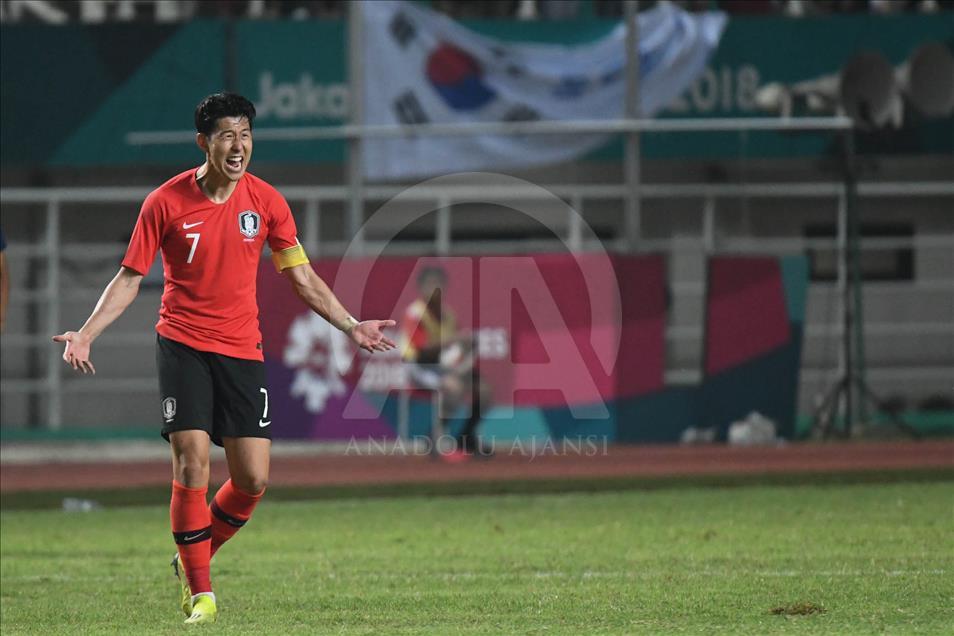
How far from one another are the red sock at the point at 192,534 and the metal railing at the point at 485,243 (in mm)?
13364

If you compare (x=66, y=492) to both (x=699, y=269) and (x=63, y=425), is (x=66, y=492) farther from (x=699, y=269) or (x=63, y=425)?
(x=699, y=269)

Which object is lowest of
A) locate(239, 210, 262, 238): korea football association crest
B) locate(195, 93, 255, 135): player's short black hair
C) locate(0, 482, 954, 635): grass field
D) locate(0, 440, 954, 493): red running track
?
locate(0, 440, 954, 493): red running track

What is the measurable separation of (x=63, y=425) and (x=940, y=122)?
11911 mm

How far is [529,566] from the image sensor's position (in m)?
10.2

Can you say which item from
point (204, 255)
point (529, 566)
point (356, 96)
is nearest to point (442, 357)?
point (356, 96)

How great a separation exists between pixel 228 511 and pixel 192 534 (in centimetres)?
56

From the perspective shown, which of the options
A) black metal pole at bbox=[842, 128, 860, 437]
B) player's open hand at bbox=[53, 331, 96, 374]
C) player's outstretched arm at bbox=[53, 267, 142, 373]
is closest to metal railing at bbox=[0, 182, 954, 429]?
black metal pole at bbox=[842, 128, 860, 437]

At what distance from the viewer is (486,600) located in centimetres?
865

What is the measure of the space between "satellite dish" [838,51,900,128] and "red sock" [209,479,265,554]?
43.1 feet

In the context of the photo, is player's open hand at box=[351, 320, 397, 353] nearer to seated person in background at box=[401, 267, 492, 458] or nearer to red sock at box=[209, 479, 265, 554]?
red sock at box=[209, 479, 265, 554]

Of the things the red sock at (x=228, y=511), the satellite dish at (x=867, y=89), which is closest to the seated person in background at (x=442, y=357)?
the satellite dish at (x=867, y=89)

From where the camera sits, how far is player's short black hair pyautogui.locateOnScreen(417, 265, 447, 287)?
1972 centimetres

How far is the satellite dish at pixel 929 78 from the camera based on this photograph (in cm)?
2045

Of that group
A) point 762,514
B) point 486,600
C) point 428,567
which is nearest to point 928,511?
point 762,514
